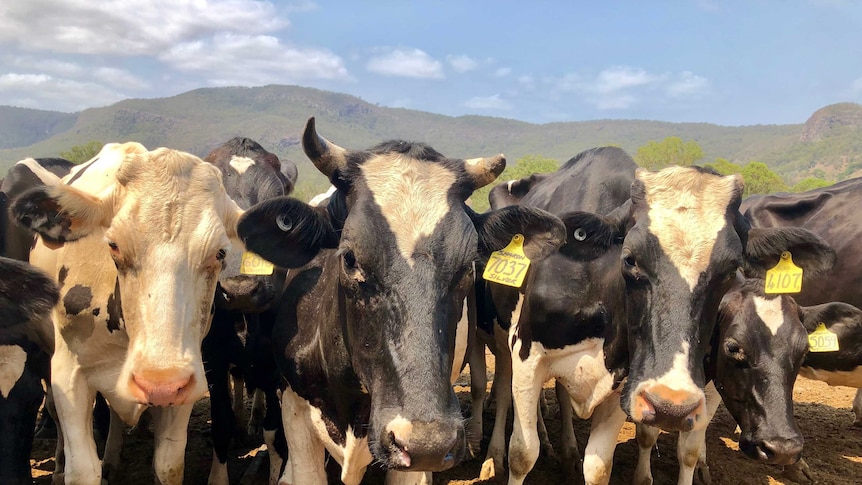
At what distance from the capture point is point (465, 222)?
318 cm

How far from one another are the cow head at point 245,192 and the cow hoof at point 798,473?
17.8 feet

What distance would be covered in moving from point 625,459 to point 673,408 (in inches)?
134

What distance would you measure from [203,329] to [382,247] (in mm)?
1359

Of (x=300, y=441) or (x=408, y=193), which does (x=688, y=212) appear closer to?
(x=408, y=193)

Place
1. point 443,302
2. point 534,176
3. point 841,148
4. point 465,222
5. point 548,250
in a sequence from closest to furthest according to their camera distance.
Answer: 1. point 443,302
2. point 465,222
3. point 548,250
4. point 534,176
5. point 841,148

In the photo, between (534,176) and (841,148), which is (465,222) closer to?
(534,176)

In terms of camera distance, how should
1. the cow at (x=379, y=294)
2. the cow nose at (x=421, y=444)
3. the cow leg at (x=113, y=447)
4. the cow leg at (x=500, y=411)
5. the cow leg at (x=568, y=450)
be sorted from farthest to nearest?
the cow leg at (x=568, y=450)
the cow leg at (x=500, y=411)
the cow leg at (x=113, y=447)
the cow at (x=379, y=294)
the cow nose at (x=421, y=444)

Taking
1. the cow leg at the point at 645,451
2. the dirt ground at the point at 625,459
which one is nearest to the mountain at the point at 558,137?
the dirt ground at the point at 625,459

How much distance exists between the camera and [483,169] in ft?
11.5

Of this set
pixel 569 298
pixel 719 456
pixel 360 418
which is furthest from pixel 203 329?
pixel 719 456

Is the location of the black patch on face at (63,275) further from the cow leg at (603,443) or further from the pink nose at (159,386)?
the cow leg at (603,443)

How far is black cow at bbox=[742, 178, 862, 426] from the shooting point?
6688 mm

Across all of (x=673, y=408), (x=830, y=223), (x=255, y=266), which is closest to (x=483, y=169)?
(x=255, y=266)

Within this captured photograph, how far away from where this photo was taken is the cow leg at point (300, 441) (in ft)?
12.8
